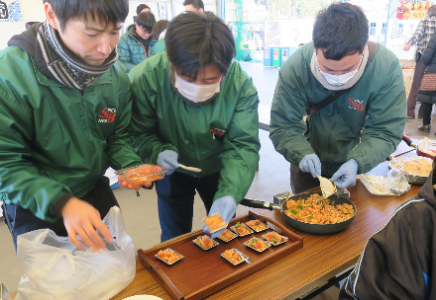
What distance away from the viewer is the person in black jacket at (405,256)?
0.83 m

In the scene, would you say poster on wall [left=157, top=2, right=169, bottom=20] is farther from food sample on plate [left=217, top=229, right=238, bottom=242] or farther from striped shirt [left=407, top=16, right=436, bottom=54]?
food sample on plate [left=217, top=229, right=238, bottom=242]

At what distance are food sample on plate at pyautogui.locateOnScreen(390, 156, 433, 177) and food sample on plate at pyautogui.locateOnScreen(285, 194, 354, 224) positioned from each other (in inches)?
23.4

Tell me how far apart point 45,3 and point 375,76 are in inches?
61.1

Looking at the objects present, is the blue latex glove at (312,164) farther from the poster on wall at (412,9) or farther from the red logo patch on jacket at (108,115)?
the poster on wall at (412,9)

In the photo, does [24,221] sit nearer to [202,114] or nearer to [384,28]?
[202,114]

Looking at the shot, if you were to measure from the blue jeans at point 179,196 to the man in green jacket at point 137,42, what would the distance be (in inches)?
112

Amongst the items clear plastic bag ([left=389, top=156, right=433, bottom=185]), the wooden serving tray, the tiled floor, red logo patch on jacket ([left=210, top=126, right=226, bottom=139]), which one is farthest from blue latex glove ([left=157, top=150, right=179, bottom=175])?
clear plastic bag ([left=389, top=156, right=433, bottom=185])

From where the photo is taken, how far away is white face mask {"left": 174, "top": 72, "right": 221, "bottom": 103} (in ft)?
4.40

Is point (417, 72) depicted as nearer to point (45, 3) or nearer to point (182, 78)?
point (182, 78)

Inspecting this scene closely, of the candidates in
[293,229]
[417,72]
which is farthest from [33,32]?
[417,72]

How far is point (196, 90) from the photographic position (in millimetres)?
1354

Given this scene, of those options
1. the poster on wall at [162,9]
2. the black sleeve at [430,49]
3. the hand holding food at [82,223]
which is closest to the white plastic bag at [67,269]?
the hand holding food at [82,223]

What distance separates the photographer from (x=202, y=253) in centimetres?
130

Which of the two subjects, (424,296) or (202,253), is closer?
(424,296)
